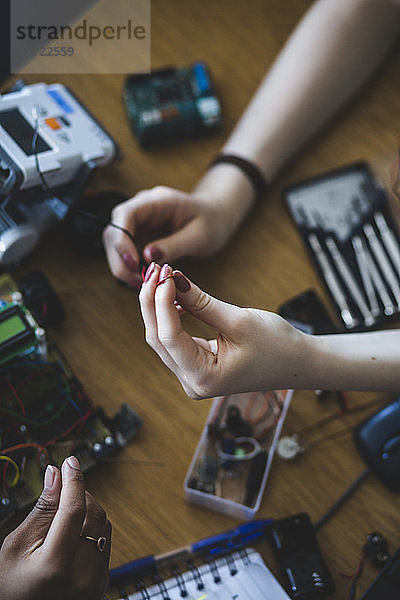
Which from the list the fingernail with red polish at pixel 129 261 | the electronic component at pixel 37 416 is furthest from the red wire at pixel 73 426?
the fingernail with red polish at pixel 129 261

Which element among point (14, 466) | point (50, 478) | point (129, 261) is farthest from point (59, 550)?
point (129, 261)

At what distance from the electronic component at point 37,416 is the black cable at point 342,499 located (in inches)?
12.9

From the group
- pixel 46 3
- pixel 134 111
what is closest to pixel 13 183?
pixel 134 111

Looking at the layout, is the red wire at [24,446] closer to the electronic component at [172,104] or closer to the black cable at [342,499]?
the black cable at [342,499]

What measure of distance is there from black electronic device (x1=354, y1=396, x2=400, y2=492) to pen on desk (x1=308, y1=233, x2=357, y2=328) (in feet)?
0.55

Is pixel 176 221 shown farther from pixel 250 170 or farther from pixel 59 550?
pixel 59 550

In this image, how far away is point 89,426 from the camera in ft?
3.11

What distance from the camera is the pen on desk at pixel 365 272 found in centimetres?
107

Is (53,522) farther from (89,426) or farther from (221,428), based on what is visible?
(221,428)

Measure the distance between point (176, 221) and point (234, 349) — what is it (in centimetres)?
35

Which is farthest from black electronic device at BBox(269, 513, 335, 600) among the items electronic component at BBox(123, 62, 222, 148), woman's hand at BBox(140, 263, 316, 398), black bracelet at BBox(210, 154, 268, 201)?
electronic component at BBox(123, 62, 222, 148)

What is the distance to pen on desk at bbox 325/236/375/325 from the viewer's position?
1068 millimetres

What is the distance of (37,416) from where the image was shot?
0.93 metres

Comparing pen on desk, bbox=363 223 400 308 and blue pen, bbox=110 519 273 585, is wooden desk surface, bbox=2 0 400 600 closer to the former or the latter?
blue pen, bbox=110 519 273 585
